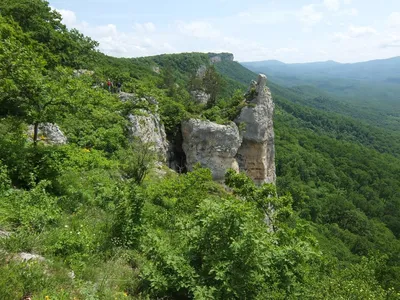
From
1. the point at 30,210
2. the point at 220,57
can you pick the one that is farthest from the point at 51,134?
the point at 220,57

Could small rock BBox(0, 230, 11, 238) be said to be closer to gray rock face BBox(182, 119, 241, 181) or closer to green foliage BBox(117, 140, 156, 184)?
green foliage BBox(117, 140, 156, 184)

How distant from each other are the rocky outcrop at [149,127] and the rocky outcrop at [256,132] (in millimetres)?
6719

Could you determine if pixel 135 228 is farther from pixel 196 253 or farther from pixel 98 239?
pixel 196 253

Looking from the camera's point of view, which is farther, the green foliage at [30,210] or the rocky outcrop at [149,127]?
the rocky outcrop at [149,127]

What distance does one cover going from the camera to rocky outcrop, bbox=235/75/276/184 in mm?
25047

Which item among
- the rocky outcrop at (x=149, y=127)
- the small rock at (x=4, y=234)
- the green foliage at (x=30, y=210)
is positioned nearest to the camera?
the small rock at (x=4, y=234)

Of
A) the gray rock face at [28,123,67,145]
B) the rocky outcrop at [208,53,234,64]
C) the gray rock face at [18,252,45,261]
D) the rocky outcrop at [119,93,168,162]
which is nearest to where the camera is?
the gray rock face at [18,252,45,261]

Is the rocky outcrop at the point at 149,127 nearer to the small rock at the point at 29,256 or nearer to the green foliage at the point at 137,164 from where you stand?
the green foliage at the point at 137,164

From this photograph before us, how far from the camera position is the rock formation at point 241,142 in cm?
2275

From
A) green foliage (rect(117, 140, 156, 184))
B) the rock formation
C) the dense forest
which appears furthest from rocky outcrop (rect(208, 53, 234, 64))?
green foliage (rect(117, 140, 156, 184))

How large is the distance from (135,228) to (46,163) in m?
3.62

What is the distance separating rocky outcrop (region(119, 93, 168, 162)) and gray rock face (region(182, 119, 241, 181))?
1833 millimetres

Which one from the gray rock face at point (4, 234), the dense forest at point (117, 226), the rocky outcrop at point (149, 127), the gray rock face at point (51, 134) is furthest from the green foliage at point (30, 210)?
the rocky outcrop at point (149, 127)

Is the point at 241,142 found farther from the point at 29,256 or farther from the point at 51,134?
the point at 29,256
